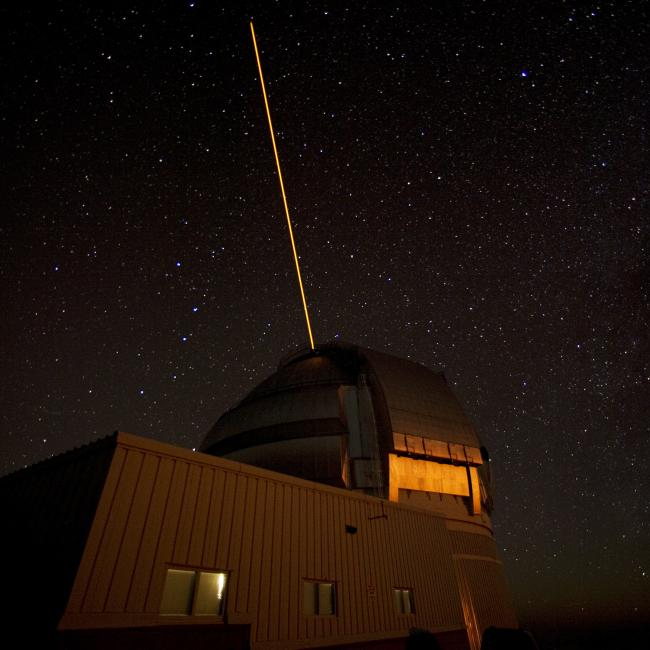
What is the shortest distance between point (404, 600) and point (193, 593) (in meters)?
6.45

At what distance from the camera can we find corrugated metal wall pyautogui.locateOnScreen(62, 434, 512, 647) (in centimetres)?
679

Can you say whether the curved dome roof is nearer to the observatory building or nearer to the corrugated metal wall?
the observatory building

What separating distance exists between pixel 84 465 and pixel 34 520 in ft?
5.08

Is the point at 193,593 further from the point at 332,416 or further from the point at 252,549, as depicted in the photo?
the point at 332,416

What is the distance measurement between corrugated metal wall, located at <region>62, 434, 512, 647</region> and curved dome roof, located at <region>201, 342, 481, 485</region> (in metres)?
6.45

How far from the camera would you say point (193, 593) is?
7.49m

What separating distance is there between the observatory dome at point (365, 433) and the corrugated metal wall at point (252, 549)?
Result: 5738 mm

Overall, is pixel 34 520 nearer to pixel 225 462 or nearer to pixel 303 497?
pixel 225 462

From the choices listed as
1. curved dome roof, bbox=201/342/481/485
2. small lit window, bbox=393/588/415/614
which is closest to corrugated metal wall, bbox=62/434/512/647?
small lit window, bbox=393/588/415/614

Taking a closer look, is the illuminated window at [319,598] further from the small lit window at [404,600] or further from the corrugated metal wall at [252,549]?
the small lit window at [404,600]

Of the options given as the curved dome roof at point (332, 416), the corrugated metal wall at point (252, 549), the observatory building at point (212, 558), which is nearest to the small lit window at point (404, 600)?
the observatory building at point (212, 558)

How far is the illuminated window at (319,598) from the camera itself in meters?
9.23

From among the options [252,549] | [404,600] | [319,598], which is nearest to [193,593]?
[252,549]

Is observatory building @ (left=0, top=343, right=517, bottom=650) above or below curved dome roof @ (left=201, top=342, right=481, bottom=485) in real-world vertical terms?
below
